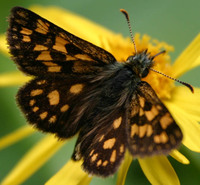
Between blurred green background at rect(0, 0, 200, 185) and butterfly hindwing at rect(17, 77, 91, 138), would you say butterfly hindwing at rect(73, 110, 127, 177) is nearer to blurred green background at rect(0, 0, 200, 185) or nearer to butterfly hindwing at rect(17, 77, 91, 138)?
butterfly hindwing at rect(17, 77, 91, 138)

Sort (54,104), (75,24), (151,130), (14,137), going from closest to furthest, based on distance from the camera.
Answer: (151,130), (54,104), (14,137), (75,24)

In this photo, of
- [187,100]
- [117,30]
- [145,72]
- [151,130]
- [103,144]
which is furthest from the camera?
[117,30]

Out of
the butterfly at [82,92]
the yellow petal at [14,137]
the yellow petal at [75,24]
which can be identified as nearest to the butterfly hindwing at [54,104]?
the butterfly at [82,92]

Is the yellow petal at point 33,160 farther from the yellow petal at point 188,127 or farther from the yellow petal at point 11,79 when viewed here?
the yellow petal at point 188,127

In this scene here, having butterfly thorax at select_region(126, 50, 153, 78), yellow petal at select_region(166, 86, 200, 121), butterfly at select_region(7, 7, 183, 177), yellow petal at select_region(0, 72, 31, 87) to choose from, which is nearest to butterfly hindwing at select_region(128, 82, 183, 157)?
butterfly at select_region(7, 7, 183, 177)

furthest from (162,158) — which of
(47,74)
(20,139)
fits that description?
(20,139)

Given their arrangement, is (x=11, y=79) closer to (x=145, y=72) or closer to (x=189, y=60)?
(x=145, y=72)

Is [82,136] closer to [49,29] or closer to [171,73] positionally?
[49,29]

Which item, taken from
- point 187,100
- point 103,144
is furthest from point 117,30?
point 103,144
